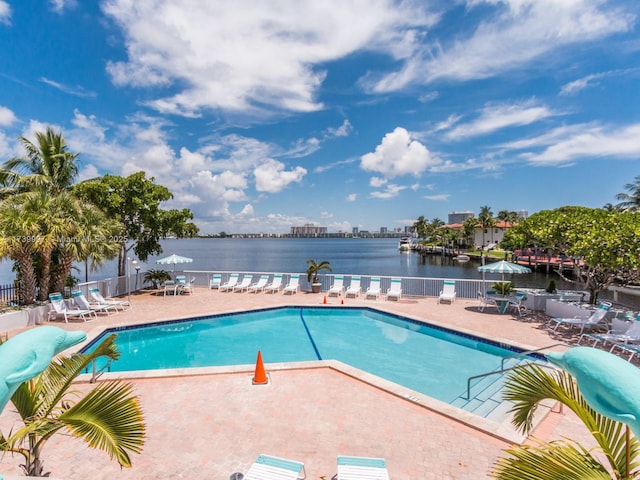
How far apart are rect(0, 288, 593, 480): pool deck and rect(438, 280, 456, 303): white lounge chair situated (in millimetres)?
8677

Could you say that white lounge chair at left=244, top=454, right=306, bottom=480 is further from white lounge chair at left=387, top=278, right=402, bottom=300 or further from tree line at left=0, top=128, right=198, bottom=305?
white lounge chair at left=387, top=278, right=402, bottom=300

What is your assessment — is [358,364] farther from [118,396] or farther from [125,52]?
[125,52]

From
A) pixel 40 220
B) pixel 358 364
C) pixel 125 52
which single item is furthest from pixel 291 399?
pixel 125 52

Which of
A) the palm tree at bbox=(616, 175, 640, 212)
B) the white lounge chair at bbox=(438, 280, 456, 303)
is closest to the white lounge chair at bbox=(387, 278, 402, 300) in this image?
the white lounge chair at bbox=(438, 280, 456, 303)

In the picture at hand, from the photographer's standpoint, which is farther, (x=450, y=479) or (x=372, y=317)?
(x=372, y=317)

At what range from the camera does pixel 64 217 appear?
12070 mm

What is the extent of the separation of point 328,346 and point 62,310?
357 inches

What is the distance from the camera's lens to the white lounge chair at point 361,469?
3805 millimetres

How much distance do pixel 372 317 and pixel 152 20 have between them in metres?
12.2

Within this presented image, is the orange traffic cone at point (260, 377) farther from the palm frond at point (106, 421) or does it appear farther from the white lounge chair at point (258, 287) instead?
the white lounge chair at point (258, 287)

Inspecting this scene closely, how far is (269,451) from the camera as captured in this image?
4.73 m

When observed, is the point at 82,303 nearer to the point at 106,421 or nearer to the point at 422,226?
the point at 106,421

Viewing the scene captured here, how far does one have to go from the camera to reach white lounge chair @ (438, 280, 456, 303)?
1486cm

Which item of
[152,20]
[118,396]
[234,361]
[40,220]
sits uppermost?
[152,20]
